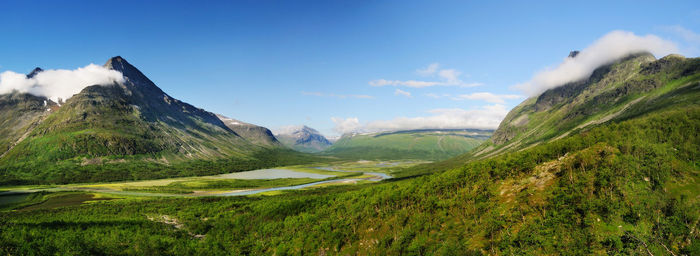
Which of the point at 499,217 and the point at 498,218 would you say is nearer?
the point at 498,218

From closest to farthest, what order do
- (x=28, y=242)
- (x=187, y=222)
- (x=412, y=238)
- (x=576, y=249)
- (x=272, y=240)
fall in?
(x=576, y=249) → (x=28, y=242) → (x=412, y=238) → (x=272, y=240) → (x=187, y=222)

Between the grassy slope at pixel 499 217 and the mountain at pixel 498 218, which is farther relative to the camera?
the grassy slope at pixel 499 217

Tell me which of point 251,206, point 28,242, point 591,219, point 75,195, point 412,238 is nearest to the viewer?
point 591,219

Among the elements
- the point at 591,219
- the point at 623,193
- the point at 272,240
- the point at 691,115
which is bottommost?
the point at 272,240

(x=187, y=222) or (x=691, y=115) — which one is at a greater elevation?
(x=691, y=115)

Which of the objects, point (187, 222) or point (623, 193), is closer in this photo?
point (623, 193)

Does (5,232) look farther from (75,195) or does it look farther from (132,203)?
(75,195)

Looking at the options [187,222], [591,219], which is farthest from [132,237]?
[591,219]

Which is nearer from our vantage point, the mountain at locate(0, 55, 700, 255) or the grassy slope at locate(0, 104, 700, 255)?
the mountain at locate(0, 55, 700, 255)
